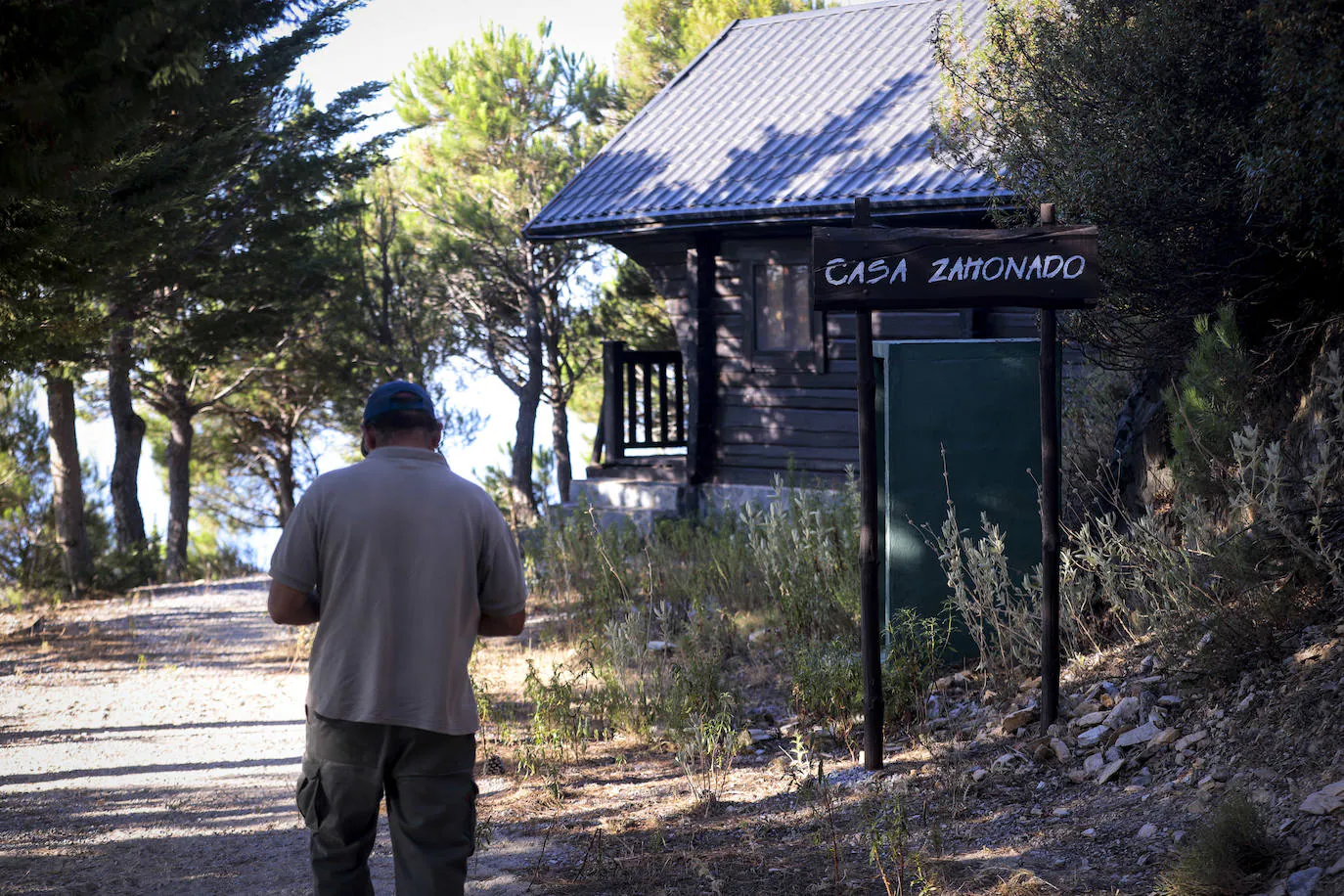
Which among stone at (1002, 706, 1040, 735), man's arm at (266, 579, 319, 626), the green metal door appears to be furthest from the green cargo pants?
the green metal door

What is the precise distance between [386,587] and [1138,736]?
3442mm

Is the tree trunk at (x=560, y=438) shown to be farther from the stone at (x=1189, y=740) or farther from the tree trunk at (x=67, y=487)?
the stone at (x=1189, y=740)

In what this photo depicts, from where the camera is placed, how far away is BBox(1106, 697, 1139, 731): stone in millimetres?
5215

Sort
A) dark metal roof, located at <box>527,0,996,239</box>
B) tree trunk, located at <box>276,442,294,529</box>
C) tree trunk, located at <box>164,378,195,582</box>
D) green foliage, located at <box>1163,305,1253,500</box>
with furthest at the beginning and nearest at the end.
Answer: tree trunk, located at <box>276,442,294,529</box>, tree trunk, located at <box>164,378,195,582</box>, dark metal roof, located at <box>527,0,996,239</box>, green foliage, located at <box>1163,305,1253,500</box>

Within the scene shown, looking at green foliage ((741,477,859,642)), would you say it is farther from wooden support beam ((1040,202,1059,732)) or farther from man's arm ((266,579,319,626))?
man's arm ((266,579,319,626))

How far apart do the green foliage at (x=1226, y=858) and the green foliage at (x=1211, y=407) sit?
2443 mm

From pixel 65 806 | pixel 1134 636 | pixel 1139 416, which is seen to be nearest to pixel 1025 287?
pixel 1134 636

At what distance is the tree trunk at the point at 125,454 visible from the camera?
14.4m

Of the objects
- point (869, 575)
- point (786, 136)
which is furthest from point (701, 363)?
point (869, 575)

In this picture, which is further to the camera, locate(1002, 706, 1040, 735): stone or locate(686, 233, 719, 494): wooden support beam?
locate(686, 233, 719, 494): wooden support beam

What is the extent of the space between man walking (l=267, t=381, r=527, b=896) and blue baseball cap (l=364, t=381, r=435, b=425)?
0.15 m

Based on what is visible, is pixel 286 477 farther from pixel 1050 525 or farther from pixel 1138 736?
pixel 1138 736

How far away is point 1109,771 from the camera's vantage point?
4871mm

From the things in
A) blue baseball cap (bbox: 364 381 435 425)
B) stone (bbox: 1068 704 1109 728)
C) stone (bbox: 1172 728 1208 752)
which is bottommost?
stone (bbox: 1068 704 1109 728)
